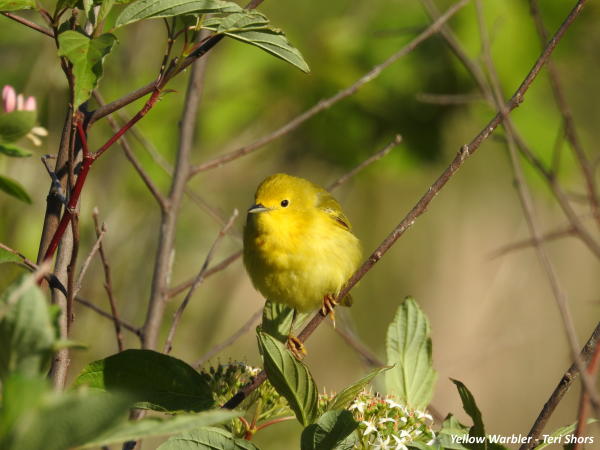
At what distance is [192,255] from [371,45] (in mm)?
1861

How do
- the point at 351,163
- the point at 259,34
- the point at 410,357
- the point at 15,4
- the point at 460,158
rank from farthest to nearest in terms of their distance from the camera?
the point at 351,163
the point at 410,357
the point at 460,158
the point at 259,34
the point at 15,4

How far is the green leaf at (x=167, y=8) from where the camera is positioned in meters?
1.37

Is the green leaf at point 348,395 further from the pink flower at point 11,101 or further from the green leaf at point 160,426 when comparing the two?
the pink flower at point 11,101

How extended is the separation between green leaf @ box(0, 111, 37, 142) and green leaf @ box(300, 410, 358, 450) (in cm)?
79

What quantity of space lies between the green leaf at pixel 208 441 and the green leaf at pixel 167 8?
0.83 m

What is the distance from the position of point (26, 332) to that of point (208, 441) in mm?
668

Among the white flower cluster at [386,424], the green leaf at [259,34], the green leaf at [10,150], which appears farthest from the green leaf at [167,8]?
the white flower cluster at [386,424]

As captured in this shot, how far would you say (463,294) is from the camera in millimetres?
6160

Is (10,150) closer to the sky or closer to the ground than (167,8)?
closer to the ground

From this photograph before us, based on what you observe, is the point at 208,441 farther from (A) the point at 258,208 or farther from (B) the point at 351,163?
(B) the point at 351,163

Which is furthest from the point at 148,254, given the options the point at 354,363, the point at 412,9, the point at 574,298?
the point at 574,298

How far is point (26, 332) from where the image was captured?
3.21 feet

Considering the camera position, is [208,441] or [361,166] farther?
[361,166]

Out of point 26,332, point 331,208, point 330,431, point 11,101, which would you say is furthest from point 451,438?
point 331,208
